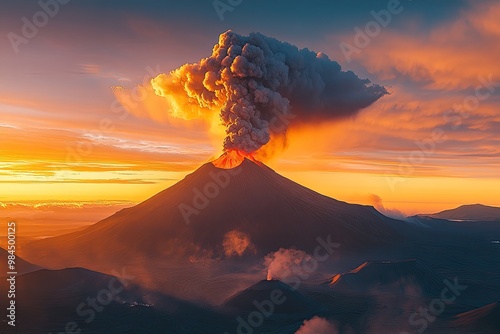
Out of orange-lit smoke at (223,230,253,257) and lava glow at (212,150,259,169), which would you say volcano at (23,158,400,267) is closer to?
orange-lit smoke at (223,230,253,257)

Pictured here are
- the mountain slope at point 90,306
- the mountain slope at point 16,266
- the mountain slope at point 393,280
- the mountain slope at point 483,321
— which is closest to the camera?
the mountain slope at point 483,321

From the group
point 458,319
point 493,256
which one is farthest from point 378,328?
point 493,256

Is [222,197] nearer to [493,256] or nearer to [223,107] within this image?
[223,107]

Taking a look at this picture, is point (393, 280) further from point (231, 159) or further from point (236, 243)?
point (231, 159)

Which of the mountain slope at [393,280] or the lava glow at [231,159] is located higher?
the lava glow at [231,159]

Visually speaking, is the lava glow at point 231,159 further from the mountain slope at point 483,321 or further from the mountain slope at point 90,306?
the mountain slope at point 483,321

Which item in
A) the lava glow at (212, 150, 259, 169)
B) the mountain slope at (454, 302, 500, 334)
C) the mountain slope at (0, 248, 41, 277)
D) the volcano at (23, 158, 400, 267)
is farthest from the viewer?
the lava glow at (212, 150, 259, 169)

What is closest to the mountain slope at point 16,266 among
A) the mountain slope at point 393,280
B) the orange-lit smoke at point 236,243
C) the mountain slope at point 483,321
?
the orange-lit smoke at point 236,243

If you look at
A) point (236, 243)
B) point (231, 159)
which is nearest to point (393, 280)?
point (236, 243)

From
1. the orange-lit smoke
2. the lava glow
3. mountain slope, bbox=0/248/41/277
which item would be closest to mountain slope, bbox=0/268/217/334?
mountain slope, bbox=0/248/41/277
